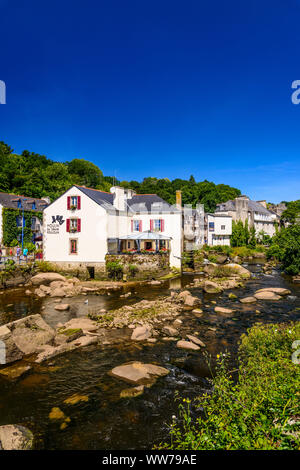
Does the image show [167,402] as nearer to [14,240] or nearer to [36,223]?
[14,240]

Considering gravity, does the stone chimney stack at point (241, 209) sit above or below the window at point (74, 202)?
above

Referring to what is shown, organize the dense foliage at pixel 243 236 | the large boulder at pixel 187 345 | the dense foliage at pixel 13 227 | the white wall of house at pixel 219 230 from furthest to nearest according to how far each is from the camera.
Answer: the dense foliage at pixel 243 236
the white wall of house at pixel 219 230
the dense foliage at pixel 13 227
the large boulder at pixel 187 345

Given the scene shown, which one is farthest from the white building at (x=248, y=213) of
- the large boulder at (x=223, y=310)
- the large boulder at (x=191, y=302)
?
the large boulder at (x=223, y=310)

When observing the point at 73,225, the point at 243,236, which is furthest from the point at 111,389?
the point at 243,236

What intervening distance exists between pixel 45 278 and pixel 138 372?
61.4 feet

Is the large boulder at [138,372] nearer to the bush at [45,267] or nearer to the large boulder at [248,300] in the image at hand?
the large boulder at [248,300]

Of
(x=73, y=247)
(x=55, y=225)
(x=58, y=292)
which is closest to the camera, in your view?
(x=58, y=292)

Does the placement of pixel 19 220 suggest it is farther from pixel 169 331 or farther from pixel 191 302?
pixel 169 331

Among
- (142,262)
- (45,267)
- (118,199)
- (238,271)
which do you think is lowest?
(238,271)

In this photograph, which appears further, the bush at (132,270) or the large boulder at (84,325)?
the bush at (132,270)

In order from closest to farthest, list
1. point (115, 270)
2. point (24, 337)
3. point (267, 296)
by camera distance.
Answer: point (24, 337) → point (267, 296) → point (115, 270)

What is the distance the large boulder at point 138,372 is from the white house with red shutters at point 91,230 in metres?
17.5

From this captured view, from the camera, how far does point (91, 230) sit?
85.5 feet

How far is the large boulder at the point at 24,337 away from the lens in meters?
9.83
